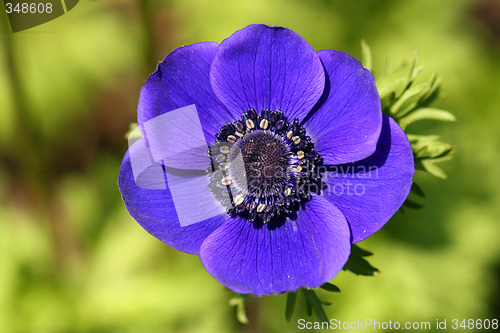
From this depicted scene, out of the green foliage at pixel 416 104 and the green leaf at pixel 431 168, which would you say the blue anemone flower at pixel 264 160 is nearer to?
the green foliage at pixel 416 104

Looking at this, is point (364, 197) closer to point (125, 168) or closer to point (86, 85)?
point (125, 168)

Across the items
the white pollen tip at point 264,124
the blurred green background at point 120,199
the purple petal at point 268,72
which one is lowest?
the blurred green background at point 120,199

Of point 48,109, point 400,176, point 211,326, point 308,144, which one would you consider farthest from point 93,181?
point 400,176

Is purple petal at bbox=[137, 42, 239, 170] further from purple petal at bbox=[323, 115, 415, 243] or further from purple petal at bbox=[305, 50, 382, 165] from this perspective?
purple petal at bbox=[323, 115, 415, 243]

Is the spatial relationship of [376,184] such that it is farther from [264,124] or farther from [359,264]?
[264,124]

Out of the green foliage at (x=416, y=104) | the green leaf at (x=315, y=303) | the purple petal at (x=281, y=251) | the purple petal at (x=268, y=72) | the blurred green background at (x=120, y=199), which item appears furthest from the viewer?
the blurred green background at (x=120, y=199)

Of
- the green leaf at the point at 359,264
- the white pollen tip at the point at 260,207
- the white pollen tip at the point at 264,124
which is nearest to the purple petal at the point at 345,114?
the white pollen tip at the point at 264,124

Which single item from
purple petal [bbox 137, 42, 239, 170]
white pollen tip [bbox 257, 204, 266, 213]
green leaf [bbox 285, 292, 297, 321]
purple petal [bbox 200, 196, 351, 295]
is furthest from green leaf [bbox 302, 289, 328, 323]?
purple petal [bbox 137, 42, 239, 170]
